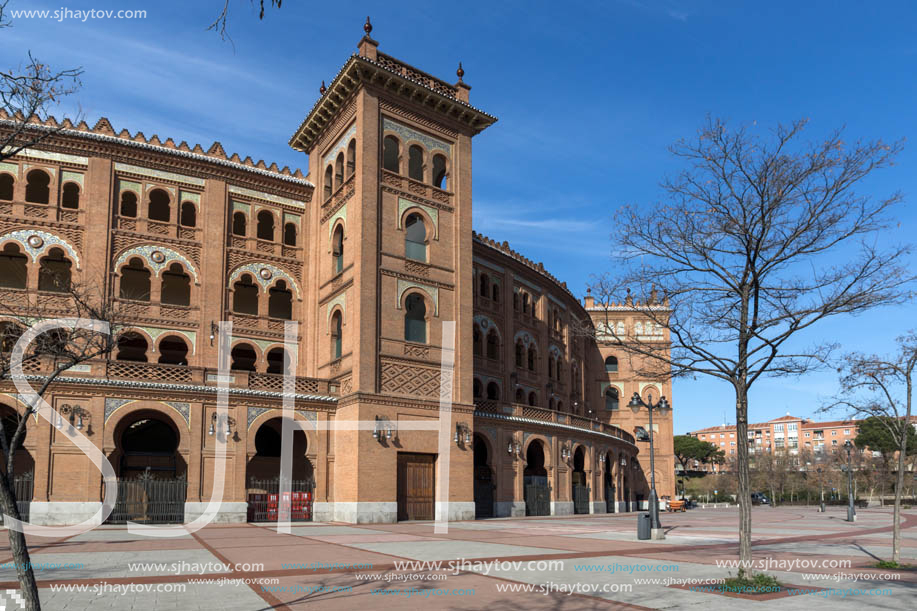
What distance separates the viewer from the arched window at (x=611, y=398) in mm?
62438

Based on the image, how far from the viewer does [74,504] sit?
25516 millimetres

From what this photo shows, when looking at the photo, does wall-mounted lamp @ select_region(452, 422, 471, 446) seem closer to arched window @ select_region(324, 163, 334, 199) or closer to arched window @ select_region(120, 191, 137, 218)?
arched window @ select_region(324, 163, 334, 199)

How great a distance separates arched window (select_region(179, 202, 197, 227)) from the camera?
109 ft

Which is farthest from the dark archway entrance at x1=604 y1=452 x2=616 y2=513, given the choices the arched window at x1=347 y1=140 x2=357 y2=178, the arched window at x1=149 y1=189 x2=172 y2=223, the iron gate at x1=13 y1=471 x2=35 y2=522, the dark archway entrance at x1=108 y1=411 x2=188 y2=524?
the iron gate at x1=13 y1=471 x2=35 y2=522

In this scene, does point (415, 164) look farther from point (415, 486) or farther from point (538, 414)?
point (415, 486)

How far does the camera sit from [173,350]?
33.0 meters

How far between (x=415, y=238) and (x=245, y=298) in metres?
8.81

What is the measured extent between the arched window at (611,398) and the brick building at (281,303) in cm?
2461

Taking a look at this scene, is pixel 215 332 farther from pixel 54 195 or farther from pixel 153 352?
pixel 54 195

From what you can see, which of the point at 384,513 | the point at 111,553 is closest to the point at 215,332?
the point at 384,513

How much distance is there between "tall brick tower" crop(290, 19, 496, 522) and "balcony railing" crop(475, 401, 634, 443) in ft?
10.0

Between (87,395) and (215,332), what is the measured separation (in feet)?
21.7

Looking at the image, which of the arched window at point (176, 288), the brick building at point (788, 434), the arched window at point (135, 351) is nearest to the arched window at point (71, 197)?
the arched window at point (176, 288)

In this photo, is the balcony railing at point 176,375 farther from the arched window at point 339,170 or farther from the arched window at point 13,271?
the arched window at point 339,170
